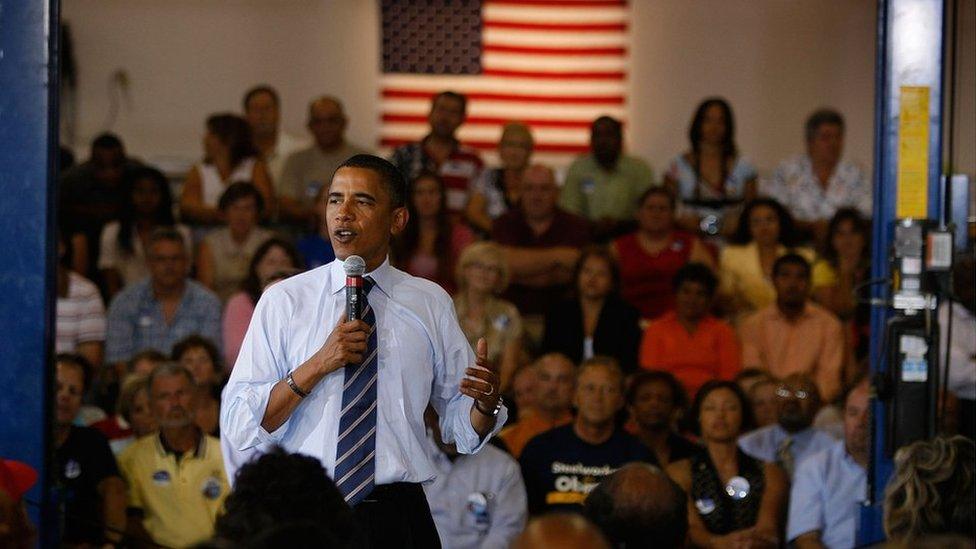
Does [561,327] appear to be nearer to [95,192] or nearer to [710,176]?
[710,176]

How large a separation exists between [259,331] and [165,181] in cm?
569

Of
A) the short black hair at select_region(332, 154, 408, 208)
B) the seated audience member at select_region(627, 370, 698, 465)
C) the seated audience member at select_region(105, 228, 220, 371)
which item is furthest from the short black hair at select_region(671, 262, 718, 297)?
the short black hair at select_region(332, 154, 408, 208)

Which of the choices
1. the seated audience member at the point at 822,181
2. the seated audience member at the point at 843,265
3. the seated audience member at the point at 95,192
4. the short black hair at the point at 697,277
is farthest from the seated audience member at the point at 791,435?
the seated audience member at the point at 95,192

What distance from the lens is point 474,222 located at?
9.84 m

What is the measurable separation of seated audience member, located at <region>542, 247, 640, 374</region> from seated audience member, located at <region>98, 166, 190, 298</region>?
2508mm

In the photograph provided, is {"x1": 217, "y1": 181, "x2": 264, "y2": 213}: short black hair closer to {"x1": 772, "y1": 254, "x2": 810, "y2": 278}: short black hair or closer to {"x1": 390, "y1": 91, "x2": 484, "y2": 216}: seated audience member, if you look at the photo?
{"x1": 390, "y1": 91, "x2": 484, "y2": 216}: seated audience member

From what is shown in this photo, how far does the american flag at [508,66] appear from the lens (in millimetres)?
12008

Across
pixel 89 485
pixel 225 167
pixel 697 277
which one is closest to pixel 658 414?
pixel 697 277

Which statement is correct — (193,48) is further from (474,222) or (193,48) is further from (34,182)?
(34,182)

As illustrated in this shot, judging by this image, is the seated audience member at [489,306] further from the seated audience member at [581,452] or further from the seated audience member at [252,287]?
the seated audience member at [581,452]

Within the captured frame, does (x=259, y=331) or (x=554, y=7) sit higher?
(x=554, y=7)

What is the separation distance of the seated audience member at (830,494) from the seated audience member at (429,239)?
9.76 feet

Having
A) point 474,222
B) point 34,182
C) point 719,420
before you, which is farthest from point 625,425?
point 34,182

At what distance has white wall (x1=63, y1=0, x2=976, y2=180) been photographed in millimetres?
11820
